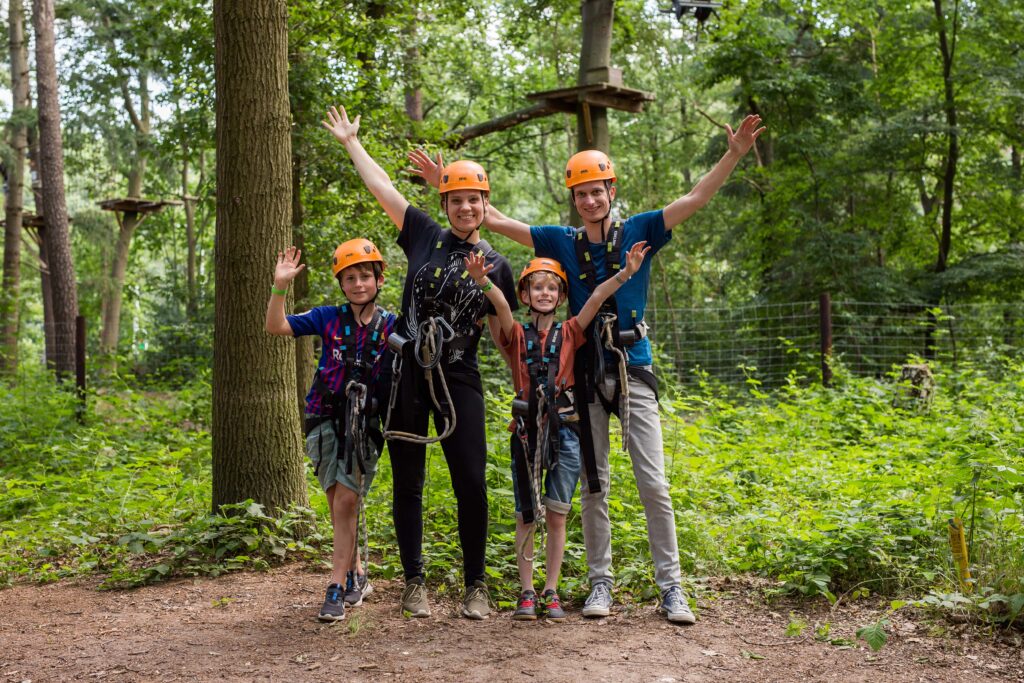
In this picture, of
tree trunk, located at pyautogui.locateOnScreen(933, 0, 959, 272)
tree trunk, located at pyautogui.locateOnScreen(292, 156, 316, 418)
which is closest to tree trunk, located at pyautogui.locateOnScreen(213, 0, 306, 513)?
tree trunk, located at pyautogui.locateOnScreen(292, 156, 316, 418)

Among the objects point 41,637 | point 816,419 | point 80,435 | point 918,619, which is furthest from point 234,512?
point 816,419

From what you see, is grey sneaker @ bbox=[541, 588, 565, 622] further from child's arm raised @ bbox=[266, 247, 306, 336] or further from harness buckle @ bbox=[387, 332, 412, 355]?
child's arm raised @ bbox=[266, 247, 306, 336]

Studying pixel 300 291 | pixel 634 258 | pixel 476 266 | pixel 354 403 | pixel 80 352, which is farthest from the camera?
pixel 80 352

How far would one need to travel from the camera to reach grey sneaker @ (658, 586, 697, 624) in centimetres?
474

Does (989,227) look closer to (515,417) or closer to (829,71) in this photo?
(829,71)

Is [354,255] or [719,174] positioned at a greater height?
[719,174]

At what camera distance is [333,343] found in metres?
4.83

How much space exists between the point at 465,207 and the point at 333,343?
0.98 metres

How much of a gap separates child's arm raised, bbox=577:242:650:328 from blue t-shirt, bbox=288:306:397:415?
1.00 meters

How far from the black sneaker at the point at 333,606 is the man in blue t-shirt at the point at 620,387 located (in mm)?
1258

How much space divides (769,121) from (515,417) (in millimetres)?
16832

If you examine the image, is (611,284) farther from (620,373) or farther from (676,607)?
(676,607)

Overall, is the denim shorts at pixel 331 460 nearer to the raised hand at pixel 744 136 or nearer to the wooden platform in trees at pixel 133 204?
the raised hand at pixel 744 136

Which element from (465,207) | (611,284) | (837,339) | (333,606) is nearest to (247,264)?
(465,207)
